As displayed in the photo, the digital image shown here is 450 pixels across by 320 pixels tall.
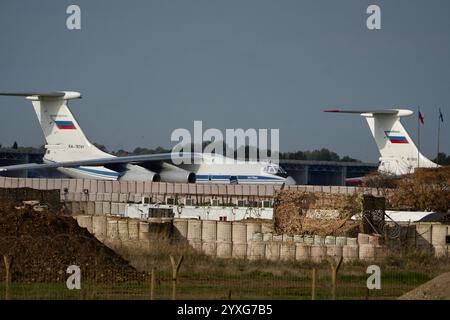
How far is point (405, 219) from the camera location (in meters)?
39.7

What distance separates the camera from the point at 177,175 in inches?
2571

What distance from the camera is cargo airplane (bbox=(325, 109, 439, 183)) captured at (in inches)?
2601

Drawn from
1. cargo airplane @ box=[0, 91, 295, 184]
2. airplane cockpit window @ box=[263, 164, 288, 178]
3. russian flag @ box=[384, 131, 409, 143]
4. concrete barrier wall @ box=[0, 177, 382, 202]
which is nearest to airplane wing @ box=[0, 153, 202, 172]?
cargo airplane @ box=[0, 91, 295, 184]

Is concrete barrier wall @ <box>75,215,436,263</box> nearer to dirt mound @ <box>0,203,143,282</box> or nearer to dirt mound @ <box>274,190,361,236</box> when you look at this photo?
dirt mound @ <box>274,190,361,236</box>

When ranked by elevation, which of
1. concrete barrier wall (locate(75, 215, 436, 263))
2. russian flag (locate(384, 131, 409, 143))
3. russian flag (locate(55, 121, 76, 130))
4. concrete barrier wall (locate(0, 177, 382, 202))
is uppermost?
russian flag (locate(55, 121, 76, 130))

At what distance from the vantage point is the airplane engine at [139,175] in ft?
204

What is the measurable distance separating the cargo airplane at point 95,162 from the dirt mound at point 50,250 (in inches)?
1433

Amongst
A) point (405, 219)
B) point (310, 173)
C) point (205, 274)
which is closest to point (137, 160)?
point (405, 219)

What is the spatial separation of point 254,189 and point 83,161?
49.0ft

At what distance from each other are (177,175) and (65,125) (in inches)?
358

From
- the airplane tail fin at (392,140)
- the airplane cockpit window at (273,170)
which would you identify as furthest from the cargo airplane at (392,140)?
the airplane cockpit window at (273,170)

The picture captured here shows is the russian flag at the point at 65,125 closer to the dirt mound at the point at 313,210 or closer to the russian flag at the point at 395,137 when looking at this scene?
the russian flag at the point at 395,137
